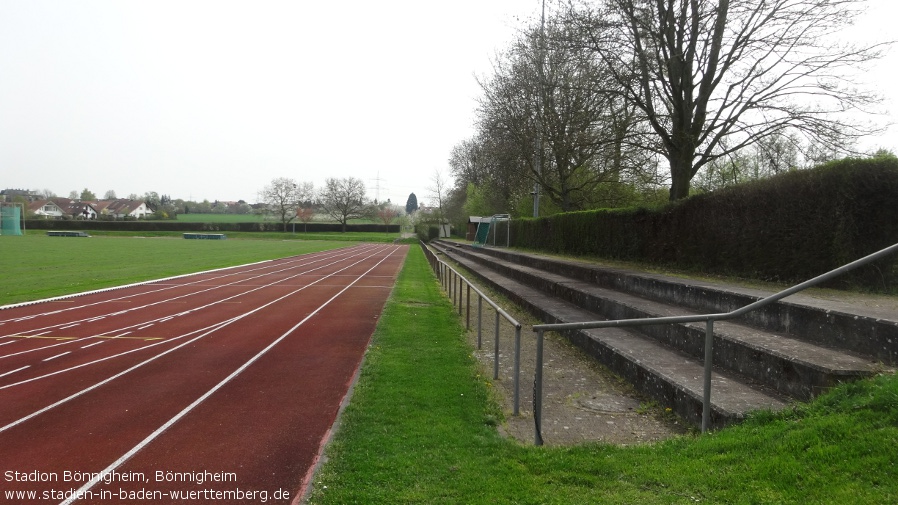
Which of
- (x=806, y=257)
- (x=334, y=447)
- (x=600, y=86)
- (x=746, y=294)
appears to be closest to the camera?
(x=334, y=447)

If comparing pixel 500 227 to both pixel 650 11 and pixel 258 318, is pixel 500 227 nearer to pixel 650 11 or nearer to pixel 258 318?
pixel 650 11

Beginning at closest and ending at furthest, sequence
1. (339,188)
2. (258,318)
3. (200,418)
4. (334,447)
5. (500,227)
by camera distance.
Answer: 1. (334,447)
2. (200,418)
3. (258,318)
4. (500,227)
5. (339,188)

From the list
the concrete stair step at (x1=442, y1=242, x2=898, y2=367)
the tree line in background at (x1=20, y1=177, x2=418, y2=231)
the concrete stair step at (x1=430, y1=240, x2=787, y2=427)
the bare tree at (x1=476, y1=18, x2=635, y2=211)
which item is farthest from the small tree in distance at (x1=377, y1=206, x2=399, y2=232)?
the concrete stair step at (x1=430, y1=240, x2=787, y2=427)

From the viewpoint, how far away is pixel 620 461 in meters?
3.57

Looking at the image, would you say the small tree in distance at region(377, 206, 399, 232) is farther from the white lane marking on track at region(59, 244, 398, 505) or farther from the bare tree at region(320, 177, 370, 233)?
the white lane marking on track at region(59, 244, 398, 505)

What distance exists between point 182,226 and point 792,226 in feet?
318

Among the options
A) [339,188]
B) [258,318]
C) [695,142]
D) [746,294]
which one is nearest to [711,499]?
[746,294]

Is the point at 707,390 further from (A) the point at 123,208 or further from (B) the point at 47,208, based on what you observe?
(A) the point at 123,208

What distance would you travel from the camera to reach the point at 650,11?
12.8 m

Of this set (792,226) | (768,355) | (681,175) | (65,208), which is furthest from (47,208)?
(768,355)

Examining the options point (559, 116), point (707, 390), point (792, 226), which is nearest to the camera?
point (707, 390)

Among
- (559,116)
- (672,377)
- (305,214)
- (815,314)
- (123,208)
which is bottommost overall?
(672,377)

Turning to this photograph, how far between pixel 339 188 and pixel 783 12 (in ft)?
296

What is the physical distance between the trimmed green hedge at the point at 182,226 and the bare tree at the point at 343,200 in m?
2.02
